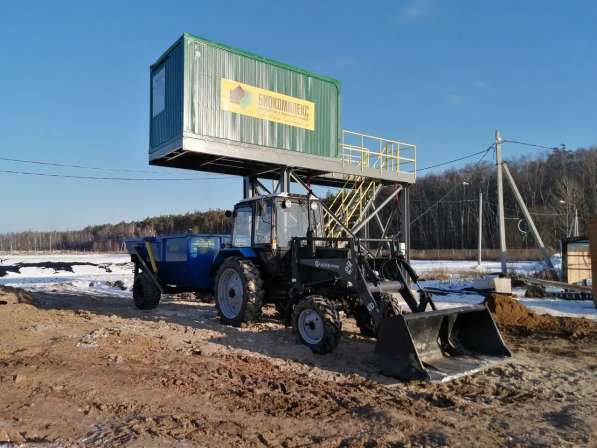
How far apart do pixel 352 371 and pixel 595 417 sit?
2811 mm

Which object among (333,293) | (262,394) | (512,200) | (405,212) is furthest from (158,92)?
(512,200)

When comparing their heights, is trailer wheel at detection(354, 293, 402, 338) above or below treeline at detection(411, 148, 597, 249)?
below

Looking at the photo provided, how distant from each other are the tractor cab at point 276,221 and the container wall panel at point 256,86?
415 cm

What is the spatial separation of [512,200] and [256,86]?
61453 millimetres

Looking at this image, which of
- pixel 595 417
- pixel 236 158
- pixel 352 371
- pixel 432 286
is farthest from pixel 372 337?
pixel 432 286

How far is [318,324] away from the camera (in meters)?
7.41

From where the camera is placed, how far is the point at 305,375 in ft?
21.2

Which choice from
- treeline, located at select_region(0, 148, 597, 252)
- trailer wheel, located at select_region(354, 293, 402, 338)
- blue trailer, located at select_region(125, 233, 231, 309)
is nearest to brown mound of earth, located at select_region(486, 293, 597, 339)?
trailer wheel, located at select_region(354, 293, 402, 338)

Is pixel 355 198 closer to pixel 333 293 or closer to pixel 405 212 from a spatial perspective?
pixel 405 212

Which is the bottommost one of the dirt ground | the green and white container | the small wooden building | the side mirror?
the dirt ground

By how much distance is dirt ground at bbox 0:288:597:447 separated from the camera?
4.39m

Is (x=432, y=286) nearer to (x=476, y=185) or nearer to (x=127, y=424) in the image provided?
(x=127, y=424)

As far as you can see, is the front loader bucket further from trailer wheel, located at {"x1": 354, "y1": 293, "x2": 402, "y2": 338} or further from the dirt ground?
trailer wheel, located at {"x1": 354, "y1": 293, "x2": 402, "y2": 338}

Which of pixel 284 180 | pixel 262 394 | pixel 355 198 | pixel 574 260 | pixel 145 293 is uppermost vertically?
pixel 284 180
